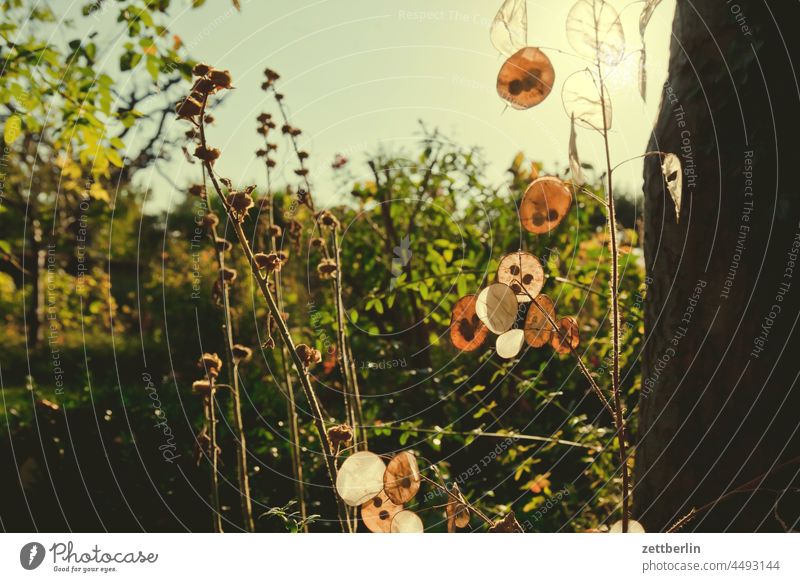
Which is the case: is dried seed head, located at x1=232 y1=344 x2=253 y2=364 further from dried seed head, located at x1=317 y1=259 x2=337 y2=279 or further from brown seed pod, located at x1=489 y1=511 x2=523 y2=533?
brown seed pod, located at x1=489 y1=511 x2=523 y2=533

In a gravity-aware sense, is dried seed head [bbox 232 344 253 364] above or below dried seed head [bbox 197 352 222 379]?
above

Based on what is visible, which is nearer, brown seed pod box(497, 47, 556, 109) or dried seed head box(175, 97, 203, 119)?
dried seed head box(175, 97, 203, 119)

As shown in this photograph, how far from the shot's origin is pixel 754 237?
89cm

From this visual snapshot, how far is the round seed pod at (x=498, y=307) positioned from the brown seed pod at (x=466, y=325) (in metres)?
0.09

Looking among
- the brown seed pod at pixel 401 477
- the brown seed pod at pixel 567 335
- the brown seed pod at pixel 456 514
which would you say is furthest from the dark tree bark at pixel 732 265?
the brown seed pod at pixel 401 477

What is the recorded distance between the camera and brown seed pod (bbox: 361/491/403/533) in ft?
2.61

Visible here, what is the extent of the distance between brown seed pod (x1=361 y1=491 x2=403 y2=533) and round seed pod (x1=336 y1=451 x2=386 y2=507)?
0.04 meters

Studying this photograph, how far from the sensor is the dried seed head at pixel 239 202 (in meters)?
0.68

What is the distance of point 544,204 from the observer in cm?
80

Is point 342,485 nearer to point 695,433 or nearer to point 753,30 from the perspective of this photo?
point 695,433

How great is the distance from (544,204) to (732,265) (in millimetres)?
303

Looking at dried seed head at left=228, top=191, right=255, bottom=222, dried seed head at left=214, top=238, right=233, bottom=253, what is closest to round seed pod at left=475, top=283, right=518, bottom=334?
dried seed head at left=228, top=191, right=255, bottom=222

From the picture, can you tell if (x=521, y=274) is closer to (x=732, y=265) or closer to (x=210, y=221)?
(x=732, y=265)
